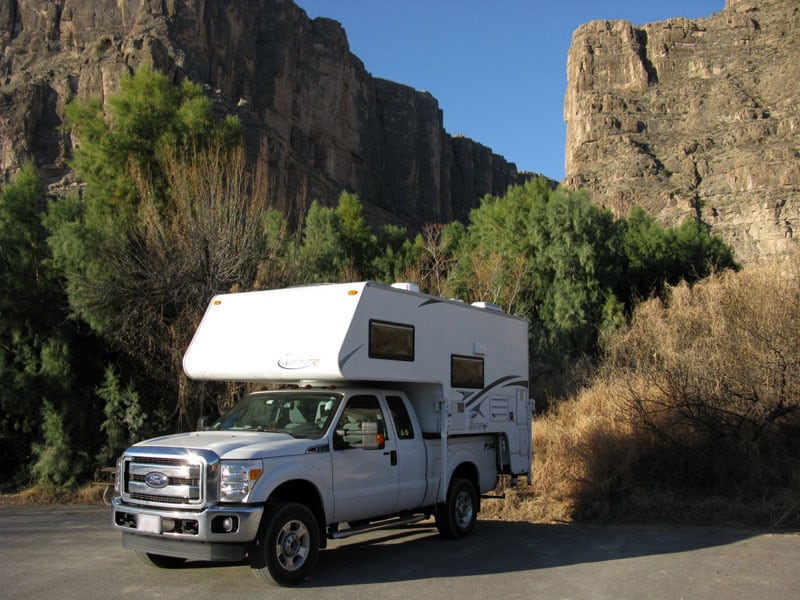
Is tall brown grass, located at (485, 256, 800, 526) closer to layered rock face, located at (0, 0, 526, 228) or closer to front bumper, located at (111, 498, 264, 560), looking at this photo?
front bumper, located at (111, 498, 264, 560)

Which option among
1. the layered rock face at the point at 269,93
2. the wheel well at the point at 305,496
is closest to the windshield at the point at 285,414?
the wheel well at the point at 305,496

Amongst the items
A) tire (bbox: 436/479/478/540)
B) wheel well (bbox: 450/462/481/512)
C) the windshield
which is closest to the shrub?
wheel well (bbox: 450/462/481/512)

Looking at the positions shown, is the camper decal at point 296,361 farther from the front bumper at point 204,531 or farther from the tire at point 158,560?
the tire at point 158,560

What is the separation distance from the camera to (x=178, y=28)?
221 ft

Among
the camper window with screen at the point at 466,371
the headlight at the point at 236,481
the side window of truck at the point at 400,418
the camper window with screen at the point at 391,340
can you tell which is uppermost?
the camper window with screen at the point at 391,340

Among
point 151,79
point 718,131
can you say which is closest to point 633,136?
point 718,131

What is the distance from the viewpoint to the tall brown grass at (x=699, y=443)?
38.6 feet

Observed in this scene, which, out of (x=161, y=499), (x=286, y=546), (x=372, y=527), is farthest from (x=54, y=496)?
(x=286, y=546)

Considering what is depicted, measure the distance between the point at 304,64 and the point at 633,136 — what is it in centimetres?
4213

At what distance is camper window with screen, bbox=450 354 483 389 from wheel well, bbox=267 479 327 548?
Answer: 9.56ft

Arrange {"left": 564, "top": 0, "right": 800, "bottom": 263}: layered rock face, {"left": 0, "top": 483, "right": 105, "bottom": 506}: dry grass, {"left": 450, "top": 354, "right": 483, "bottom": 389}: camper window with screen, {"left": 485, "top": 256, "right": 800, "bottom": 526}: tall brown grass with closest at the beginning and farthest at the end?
{"left": 450, "top": 354, "right": 483, "bottom": 389}: camper window with screen
{"left": 485, "top": 256, "right": 800, "bottom": 526}: tall brown grass
{"left": 0, "top": 483, "right": 105, "bottom": 506}: dry grass
{"left": 564, "top": 0, "right": 800, "bottom": 263}: layered rock face

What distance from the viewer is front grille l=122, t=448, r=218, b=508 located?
6.98 metres

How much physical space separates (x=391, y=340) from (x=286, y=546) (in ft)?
9.09

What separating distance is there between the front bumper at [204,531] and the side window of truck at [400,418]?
2.47 metres
